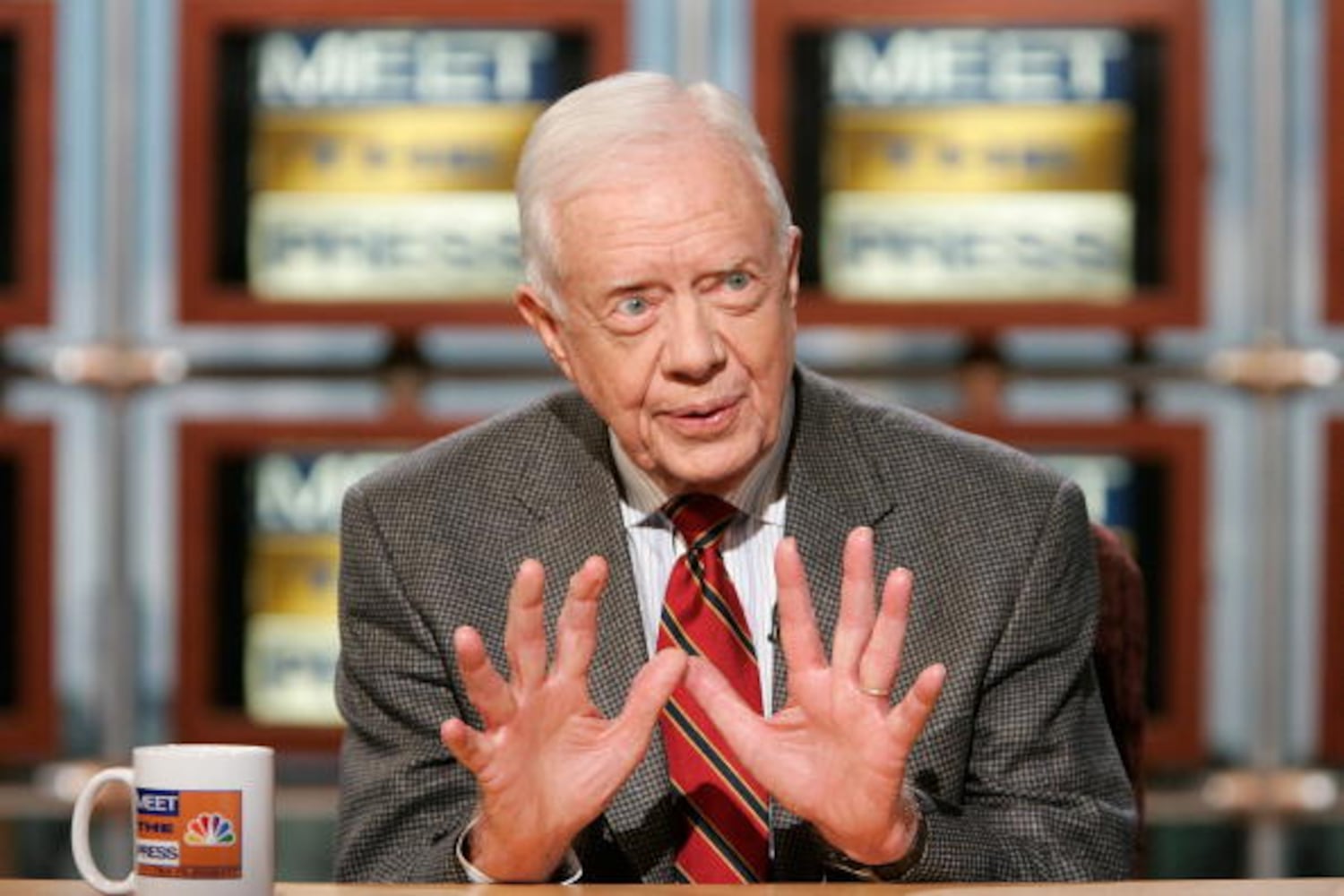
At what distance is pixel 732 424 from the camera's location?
222 cm

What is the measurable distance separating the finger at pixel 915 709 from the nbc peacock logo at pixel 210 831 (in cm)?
55

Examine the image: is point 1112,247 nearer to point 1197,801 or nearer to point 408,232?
point 1197,801

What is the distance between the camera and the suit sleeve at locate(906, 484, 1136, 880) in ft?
7.13

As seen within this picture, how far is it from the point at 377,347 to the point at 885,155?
0.96 meters

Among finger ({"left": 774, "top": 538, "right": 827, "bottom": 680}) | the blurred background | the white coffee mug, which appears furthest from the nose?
the blurred background

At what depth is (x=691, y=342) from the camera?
7.20 feet

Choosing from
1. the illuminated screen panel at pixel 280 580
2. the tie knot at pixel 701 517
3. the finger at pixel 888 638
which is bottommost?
the illuminated screen panel at pixel 280 580

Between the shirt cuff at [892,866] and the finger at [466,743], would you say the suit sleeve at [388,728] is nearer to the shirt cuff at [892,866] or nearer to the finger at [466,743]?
the finger at [466,743]

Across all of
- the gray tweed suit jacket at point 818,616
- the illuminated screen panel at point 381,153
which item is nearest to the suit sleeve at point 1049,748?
the gray tweed suit jacket at point 818,616

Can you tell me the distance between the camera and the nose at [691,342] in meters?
2.19

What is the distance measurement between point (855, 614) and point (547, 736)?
0.28 metres

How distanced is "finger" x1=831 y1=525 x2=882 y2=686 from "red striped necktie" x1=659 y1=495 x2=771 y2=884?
0.82ft

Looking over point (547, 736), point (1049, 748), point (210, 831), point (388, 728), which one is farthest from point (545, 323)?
point (210, 831)

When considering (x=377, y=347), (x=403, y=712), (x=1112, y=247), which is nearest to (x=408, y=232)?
(x=377, y=347)
